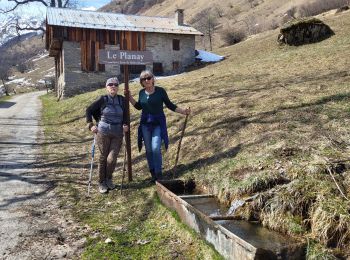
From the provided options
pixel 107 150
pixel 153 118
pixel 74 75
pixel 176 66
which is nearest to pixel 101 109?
pixel 107 150

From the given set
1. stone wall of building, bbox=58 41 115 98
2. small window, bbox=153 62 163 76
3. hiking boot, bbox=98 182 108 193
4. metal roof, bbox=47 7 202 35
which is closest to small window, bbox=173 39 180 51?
metal roof, bbox=47 7 202 35

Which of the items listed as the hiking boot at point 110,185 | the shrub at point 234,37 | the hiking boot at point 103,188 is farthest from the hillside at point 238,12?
the hiking boot at point 103,188

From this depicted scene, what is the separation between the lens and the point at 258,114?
28.1 feet

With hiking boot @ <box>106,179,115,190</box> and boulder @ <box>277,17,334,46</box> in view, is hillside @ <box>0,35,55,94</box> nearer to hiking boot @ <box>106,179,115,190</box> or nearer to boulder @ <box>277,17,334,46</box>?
boulder @ <box>277,17,334,46</box>

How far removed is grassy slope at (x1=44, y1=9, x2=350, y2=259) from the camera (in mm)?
4555

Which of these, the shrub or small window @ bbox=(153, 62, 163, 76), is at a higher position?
the shrub

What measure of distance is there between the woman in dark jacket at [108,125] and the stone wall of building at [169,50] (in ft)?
79.3

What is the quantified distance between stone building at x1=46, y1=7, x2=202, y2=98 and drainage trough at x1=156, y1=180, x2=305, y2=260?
23.9 metres

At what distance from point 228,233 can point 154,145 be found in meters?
2.97

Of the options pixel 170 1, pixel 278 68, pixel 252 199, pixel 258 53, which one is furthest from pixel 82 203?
pixel 170 1

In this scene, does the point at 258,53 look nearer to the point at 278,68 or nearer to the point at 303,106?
the point at 278,68

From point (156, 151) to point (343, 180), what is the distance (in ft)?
10.0

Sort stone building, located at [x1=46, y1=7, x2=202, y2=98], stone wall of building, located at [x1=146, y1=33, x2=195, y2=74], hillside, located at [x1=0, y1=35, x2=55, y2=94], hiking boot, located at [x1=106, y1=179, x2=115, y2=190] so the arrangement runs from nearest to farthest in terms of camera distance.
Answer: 1. hiking boot, located at [x1=106, y1=179, x2=115, y2=190]
2. stone building, located at [x1=46, y1=7, x2=202, y2=98]
3. stone wall of building, located at [x1=146, y1=33, x2=195, y2=74]
4. hillside, located at [x1=0, y1=35, x2=55, y2=94]

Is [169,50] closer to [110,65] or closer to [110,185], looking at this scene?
[110,65]
